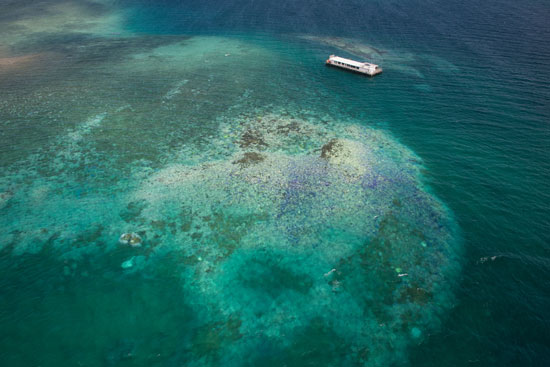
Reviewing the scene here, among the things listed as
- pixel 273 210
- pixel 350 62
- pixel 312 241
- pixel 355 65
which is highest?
pixel 350 62

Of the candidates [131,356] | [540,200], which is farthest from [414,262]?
[131,356]

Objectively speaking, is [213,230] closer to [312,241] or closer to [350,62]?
[312,241]

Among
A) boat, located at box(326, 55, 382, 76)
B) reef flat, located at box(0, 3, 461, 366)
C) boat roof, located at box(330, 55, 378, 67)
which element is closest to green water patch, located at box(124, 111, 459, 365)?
reef flat, located at box(0, 3, 461, 366)

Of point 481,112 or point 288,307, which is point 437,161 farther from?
point 288,307

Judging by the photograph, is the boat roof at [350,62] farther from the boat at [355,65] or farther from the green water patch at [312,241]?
the green water patch at [312,241]

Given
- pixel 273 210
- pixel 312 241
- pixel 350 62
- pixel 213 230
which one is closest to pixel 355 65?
pixel 350 62

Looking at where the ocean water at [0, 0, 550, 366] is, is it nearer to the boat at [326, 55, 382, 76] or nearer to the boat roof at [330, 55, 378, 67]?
the boat at [326, 55, 382, 76]
